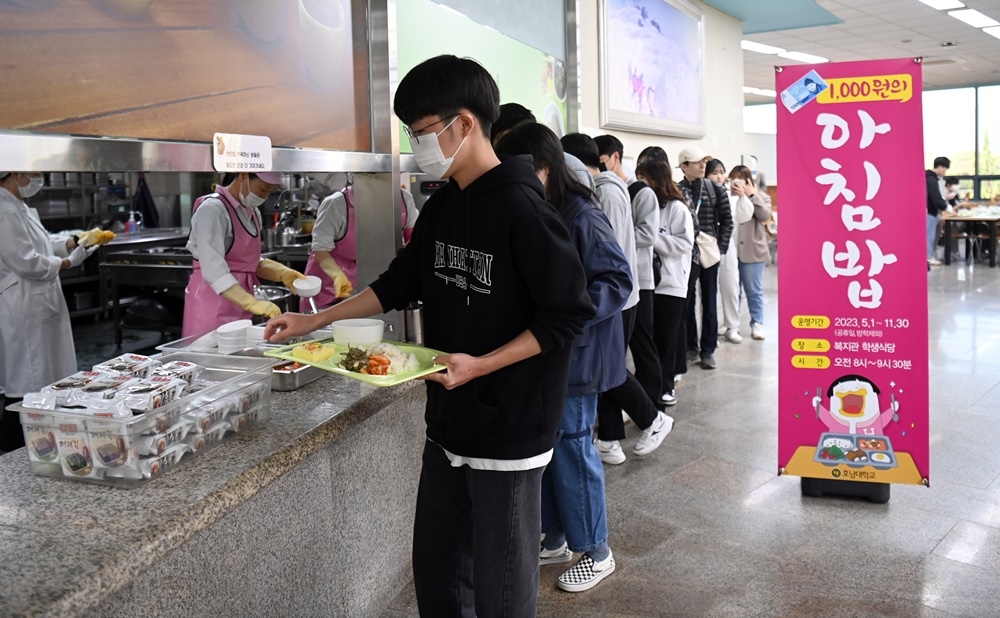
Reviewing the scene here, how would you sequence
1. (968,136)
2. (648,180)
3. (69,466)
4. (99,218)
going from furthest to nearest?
(968,136), (99,218), (648,180), (69,466)

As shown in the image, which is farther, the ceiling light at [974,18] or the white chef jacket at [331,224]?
the ceiling light at [974,18]

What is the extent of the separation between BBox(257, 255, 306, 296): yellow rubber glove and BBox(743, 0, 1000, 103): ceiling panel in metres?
7.87

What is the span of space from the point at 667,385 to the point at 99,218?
7.92 metres

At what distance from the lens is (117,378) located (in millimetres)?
1893

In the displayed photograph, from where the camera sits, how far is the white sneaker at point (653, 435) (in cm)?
436

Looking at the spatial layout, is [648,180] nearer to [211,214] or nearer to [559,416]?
[211,214]

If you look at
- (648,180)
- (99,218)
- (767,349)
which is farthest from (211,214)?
(99,218)

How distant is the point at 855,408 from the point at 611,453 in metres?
1.23

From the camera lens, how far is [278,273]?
137 inches

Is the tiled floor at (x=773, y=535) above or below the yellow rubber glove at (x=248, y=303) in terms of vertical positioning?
below

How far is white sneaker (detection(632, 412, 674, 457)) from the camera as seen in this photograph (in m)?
4.36

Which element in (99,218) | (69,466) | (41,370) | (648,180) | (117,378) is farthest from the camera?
(99,218)

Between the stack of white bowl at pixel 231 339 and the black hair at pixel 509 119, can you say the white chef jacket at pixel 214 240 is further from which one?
the black hair at pixel 509 119

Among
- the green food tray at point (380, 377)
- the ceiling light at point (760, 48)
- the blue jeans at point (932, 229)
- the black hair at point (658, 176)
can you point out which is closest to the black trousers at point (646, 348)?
the black hair at point (658, 176)
